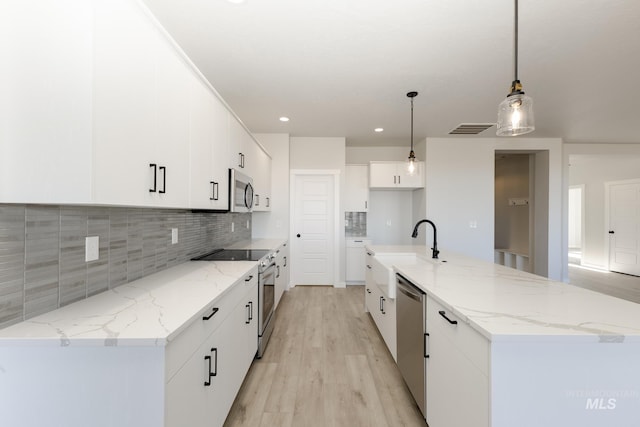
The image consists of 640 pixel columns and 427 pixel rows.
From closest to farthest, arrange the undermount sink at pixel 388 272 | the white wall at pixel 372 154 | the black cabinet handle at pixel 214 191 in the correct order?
the black cabinet handle at pixel 214 191
the undermount sink at pixel 388 272
the white wall at pixel 372 154

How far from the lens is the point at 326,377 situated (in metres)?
2.17

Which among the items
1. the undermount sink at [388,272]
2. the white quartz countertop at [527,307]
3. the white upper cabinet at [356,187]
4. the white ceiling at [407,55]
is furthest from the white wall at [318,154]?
the white quartz countertop at [527,307]

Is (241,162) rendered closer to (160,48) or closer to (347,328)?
(160,48)

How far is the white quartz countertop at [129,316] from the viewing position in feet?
3.02

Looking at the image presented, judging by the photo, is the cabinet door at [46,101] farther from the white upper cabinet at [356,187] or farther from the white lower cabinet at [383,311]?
the white upper cabinet at [356,187]

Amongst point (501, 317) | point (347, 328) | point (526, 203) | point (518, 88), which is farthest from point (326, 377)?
point (526, 203)

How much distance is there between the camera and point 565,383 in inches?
38.4

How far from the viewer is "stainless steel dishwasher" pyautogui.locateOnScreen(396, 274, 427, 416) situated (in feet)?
5.31

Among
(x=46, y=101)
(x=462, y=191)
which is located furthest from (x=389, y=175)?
(x=46, y=101)

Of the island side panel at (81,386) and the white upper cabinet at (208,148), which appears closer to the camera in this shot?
the island side panel at (81,386)

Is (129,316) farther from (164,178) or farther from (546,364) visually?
(546,364)

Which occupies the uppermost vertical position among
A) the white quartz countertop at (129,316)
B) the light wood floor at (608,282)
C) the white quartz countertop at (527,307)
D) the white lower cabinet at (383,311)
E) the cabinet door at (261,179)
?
the cabinet door at (261,179)

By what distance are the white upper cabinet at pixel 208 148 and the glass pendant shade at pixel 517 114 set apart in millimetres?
1867

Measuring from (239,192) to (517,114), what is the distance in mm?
2172
